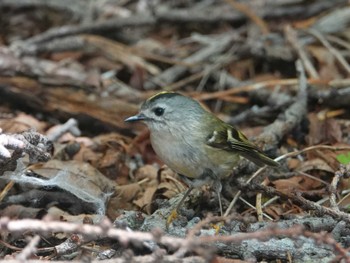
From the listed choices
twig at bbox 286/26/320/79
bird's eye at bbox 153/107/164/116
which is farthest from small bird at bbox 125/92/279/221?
twig at bbox 286/26/320/79

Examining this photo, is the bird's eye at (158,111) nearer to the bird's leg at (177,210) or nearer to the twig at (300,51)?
the bird's leg at (177,210)

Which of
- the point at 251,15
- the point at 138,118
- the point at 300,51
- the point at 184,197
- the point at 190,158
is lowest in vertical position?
the point at 184,197

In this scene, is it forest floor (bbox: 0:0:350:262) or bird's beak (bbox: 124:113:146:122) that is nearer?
→ forest floor (bbox: 0:0:350:262)

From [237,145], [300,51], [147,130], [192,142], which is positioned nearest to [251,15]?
[300,51]

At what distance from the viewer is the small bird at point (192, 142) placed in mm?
3496

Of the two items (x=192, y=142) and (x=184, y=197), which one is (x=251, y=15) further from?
(x=184, y=197)

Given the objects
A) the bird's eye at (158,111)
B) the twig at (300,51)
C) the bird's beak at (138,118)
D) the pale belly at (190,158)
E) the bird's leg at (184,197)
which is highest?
the twig at (300,51)

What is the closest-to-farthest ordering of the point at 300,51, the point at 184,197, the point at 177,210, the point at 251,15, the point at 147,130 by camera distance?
1. the point at 177,210
2. the point at 184,197
3. the point at 147,130
4. the point at 300,51
5. the point at 251,15

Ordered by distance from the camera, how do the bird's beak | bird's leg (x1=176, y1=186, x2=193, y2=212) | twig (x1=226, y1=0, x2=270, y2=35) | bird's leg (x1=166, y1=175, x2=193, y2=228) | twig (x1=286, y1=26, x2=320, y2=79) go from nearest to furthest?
bird's leg (x1=166, y1=175, x2=193, y2=228), bird's leg (x1=176, y1=186, x2=193, y2=212), the bird's beak, twig (x1=286, y1=26, x2=320, y2=79), twig (x1=226, y1=0, x2=270, y2=35)

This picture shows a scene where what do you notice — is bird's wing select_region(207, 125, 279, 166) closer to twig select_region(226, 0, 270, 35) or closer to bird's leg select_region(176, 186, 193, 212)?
bird's leg select_region(176, 186, 193, 212)

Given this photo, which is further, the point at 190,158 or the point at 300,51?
the point at 300,51

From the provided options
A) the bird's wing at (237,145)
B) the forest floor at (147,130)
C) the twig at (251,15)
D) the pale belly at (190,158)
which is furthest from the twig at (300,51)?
the pale belly at (190,158)

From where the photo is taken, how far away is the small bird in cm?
350

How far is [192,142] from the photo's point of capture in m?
3.55
